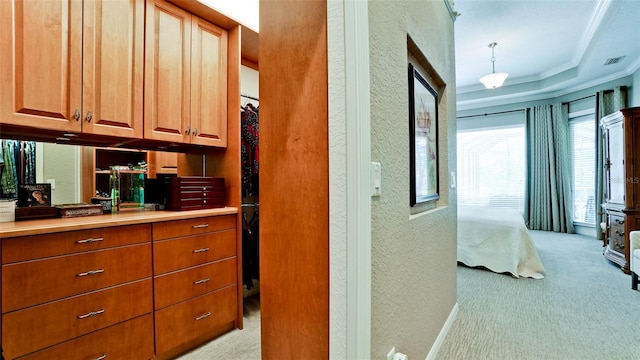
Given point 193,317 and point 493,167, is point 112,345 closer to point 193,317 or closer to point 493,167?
point 193,317

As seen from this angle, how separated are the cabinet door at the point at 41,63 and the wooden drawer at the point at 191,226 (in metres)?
0.73

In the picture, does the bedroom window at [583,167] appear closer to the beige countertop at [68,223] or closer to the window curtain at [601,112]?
the window curtain at [601,112]

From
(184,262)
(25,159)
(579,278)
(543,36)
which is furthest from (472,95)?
(25,159)

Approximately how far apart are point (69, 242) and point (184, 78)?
1.28 meters

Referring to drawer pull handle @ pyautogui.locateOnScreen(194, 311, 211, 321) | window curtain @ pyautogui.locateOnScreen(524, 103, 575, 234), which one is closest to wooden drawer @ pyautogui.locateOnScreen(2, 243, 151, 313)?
drawer pull handle @ pyautogui.locateOnScreen(194, 311, 211, 321)

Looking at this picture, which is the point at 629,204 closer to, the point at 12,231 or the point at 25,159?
the point at 12,231

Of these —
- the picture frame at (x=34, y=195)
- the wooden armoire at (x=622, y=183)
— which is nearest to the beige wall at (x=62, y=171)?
the picture frame at (x=34, y=195)

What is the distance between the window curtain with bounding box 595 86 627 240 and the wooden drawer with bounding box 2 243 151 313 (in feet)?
21.1

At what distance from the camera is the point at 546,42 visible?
436 cm

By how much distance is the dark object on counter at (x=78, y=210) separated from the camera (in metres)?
1.67

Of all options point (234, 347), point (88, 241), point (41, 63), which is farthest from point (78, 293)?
point (41, 63)

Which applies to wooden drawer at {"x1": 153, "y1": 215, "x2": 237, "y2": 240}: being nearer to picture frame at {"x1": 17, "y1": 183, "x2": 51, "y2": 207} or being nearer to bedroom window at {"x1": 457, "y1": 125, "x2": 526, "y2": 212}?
picture frame at {"x1": 17, "y1": 183, "x2": 51, "y2": 207}

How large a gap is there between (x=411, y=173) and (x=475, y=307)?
1770mm

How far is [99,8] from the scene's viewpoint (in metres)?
1.72
